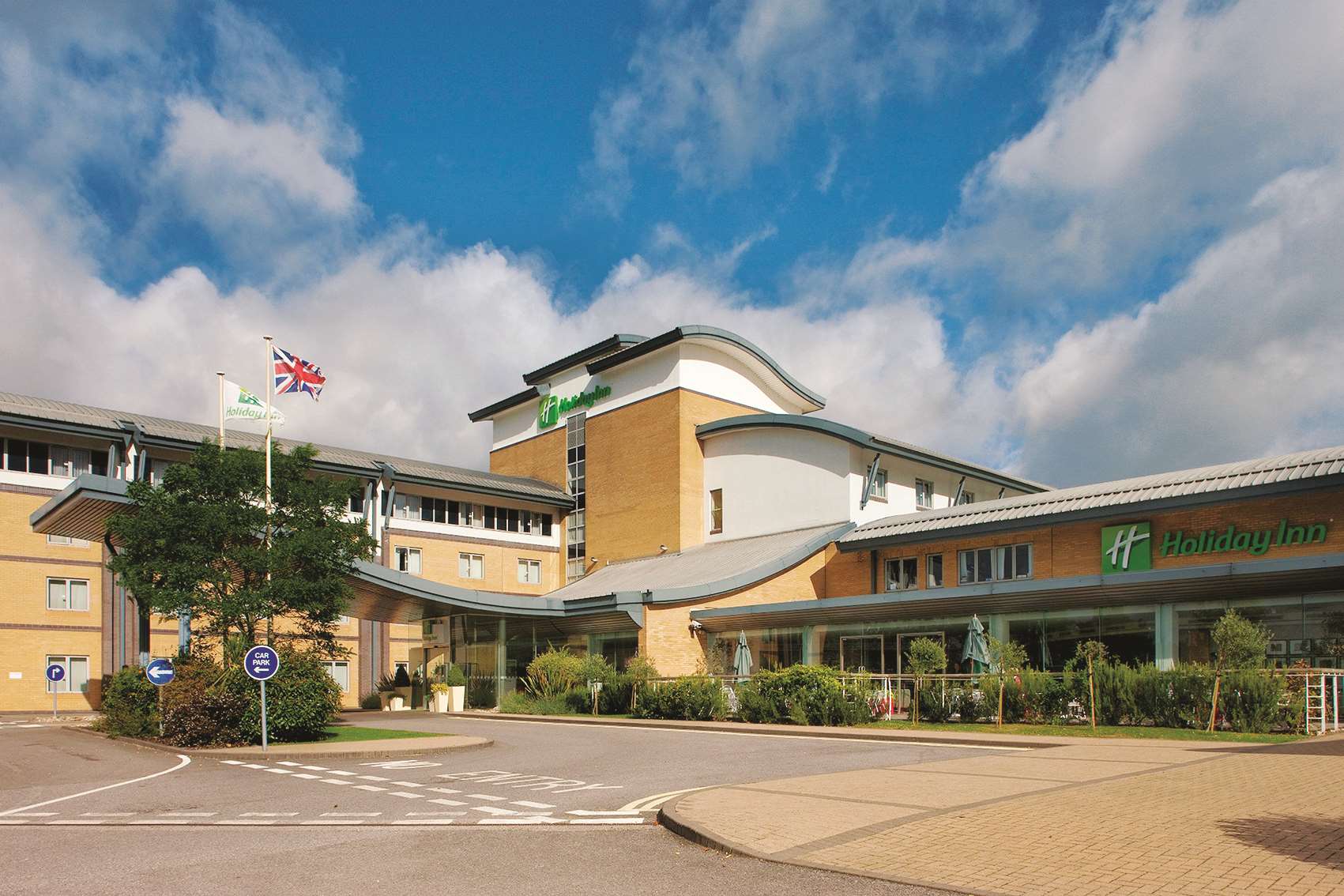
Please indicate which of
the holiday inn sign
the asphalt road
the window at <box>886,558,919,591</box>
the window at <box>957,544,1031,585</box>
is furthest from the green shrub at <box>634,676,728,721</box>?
the holiday inn sign

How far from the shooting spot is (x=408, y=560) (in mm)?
49438

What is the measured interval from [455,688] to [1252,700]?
27320mm

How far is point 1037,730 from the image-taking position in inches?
870

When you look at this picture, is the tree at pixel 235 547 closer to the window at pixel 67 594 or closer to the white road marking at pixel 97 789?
the white road marking at pixel 97 789

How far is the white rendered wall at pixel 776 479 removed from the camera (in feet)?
137

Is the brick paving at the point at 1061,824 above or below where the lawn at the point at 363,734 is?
above

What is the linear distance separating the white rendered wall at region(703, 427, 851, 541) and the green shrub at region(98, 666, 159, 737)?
2398cm

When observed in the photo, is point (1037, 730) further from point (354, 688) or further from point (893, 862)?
point (354, 688)

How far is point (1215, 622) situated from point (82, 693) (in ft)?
128

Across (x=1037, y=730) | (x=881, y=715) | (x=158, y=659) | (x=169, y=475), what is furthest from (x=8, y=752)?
(x=1037, y=730)

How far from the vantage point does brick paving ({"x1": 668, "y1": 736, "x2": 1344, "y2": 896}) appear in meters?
7.42

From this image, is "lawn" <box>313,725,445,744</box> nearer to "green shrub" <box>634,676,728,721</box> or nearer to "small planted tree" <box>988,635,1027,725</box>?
"green shrub" <box>634,676,728,721</box>

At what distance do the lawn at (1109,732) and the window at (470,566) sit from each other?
29.9 m

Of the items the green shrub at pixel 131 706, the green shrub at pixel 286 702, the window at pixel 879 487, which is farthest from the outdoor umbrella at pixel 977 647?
the green shrub at pixel 131 706
